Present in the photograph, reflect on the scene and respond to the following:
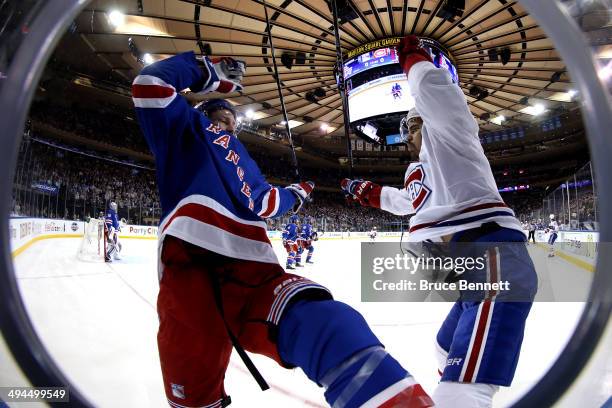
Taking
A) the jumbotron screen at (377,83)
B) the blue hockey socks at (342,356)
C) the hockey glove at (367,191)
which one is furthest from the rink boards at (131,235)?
the jumbotron screen at (377,83)

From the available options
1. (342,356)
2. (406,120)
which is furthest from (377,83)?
(342,356)

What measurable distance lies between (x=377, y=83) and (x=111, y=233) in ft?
10.1

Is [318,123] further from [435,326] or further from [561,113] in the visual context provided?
[561,113]

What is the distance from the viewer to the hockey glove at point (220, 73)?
2.35ft

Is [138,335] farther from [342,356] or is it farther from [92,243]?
[92,243]

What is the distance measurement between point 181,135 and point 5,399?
49 cm

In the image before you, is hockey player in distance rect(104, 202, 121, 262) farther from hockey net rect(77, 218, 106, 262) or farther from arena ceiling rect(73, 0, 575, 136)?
arena ceiling rect(73, 0, 575, 136)

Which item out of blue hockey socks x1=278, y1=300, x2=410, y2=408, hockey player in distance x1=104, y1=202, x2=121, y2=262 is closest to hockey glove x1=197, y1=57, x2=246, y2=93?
blue hockey socks x1=278, y1=300, x2=410, y2=408

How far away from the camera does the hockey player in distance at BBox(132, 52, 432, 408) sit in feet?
1.53

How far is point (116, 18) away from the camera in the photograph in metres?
3.14

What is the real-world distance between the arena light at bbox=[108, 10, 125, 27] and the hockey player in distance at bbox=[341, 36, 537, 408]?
322cm

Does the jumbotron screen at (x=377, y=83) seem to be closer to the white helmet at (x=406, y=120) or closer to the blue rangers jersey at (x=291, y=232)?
the blue rangers jersey at (x=291, y=232)

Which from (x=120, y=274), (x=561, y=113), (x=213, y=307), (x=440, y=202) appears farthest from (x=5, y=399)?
(x=561, y=113)

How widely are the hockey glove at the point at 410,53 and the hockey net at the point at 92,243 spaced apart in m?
3.19
